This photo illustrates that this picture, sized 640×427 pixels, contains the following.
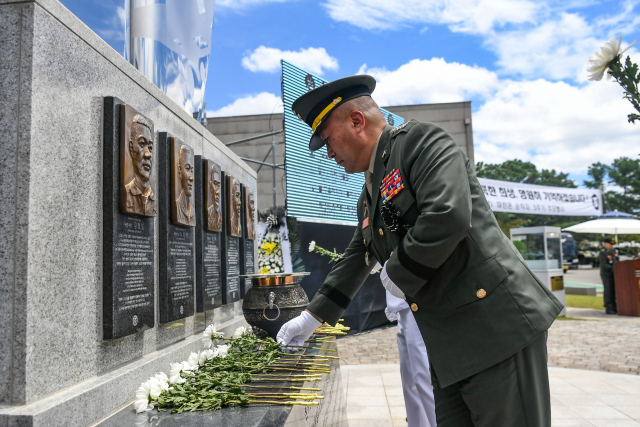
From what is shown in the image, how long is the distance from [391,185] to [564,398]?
4479 millimetres

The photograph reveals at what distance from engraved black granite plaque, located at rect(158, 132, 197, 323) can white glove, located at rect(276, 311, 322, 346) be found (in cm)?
90

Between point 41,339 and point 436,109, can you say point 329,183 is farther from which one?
point 436,109

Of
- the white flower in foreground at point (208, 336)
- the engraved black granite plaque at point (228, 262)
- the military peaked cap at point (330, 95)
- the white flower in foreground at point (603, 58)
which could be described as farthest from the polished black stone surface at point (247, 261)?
the white flower in foreground at point (603, 58)

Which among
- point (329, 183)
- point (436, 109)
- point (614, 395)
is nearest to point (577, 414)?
point (614, 395)

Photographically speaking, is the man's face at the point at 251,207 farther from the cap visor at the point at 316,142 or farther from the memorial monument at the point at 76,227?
the cap visor at the point at 316,142

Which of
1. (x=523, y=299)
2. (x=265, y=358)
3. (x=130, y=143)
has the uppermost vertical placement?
(x=130, y=143)

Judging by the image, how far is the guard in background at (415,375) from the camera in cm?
360

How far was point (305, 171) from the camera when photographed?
25.3 feet

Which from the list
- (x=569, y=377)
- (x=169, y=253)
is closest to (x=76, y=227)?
(x=169, y=253)

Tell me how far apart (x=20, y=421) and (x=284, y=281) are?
2116 millimetres

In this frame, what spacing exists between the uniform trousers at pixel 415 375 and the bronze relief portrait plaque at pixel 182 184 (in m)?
1.96

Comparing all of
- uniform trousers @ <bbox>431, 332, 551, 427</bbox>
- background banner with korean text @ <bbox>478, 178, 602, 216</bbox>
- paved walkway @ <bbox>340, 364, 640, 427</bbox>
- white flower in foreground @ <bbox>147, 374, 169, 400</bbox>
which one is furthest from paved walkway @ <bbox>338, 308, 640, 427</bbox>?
background banner with korean text @ <bbox>478, 178, 602, 216</bbox>

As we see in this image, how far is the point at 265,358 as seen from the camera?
9.80ft

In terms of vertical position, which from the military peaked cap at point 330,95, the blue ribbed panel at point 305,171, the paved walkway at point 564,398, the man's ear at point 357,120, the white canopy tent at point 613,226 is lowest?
the paved walkway at point 564,398
